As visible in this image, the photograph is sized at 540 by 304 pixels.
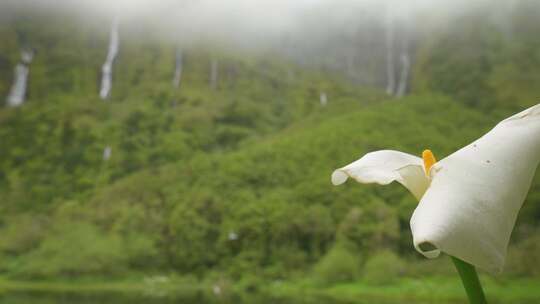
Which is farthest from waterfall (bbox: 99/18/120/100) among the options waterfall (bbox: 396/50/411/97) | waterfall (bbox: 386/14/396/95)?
waterfall (bbox: 396/50/411/97)

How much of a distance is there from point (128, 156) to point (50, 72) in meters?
17.5

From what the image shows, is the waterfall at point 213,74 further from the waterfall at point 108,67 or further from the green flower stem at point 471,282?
the green flower stem at point 471,282

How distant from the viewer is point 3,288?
37625mm

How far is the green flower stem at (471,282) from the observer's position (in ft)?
1.16

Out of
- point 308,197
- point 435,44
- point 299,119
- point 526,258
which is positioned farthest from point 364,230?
point 435,44

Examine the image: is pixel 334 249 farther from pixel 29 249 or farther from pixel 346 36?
pixel 346 36

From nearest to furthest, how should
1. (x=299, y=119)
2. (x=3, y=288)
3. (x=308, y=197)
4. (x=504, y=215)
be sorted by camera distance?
(x=504, y=215), (x=3, y=288), (x=308, y=197), (x=299, y=119)

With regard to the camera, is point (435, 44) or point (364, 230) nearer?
point (364, 230)

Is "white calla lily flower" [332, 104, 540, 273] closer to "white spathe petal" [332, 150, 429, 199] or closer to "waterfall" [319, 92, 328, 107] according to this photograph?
"white spathe petal" [332, 150, 429, 199]

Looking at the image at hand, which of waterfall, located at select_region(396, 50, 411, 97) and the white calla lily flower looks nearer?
the white calla lily flower

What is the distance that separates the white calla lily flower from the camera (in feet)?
1.02

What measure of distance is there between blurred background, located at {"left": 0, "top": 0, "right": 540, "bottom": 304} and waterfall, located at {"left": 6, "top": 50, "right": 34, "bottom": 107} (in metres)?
0.22

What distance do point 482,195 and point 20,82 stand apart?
7410cm

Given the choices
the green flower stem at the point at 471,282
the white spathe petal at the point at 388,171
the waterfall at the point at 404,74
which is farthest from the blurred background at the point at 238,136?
the green flower stem at the point at 471,282
